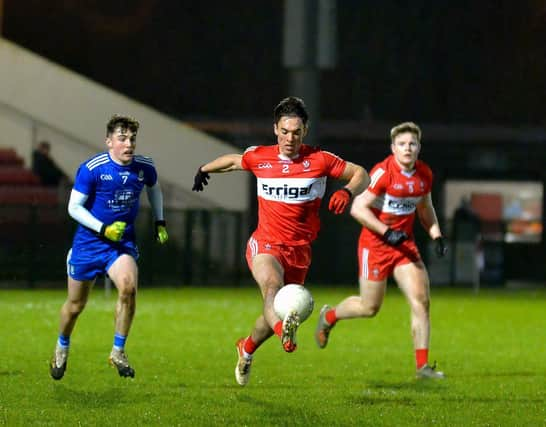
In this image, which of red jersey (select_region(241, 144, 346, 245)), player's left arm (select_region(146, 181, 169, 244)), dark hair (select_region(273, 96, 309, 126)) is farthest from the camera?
player's left arm (select_region(146, 181, 169, 244))

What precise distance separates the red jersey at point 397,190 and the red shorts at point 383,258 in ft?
0.51

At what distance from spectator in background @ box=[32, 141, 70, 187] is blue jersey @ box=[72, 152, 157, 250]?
1635 cm

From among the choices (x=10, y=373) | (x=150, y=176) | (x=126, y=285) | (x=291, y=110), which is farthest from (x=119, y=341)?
(x=291, y=110)

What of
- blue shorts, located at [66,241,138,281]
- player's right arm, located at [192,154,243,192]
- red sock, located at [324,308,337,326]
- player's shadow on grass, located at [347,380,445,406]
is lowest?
player's shadow on grass, located at [347,380,445,406]

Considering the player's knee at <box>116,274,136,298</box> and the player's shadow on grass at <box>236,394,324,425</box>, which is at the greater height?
the player's knee at <box>116,274,136,298</box>

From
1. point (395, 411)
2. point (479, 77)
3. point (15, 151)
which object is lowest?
point (395, 411)

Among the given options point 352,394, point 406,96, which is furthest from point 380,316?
point 406,96

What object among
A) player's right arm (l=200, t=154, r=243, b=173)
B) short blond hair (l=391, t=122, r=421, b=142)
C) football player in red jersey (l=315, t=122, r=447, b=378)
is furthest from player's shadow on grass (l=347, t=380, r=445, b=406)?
short blond hair (l=391, t=122, r=421, b=142)

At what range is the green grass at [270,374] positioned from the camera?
387 inches

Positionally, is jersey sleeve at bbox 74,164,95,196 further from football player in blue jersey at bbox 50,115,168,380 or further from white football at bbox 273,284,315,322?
white football at bbox 273,284,315,322

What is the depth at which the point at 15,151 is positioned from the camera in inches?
1162

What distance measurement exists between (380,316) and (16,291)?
7.36 metres

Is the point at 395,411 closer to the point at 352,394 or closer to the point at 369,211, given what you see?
the point at 352,394

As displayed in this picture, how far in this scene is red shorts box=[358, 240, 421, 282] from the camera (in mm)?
12734
